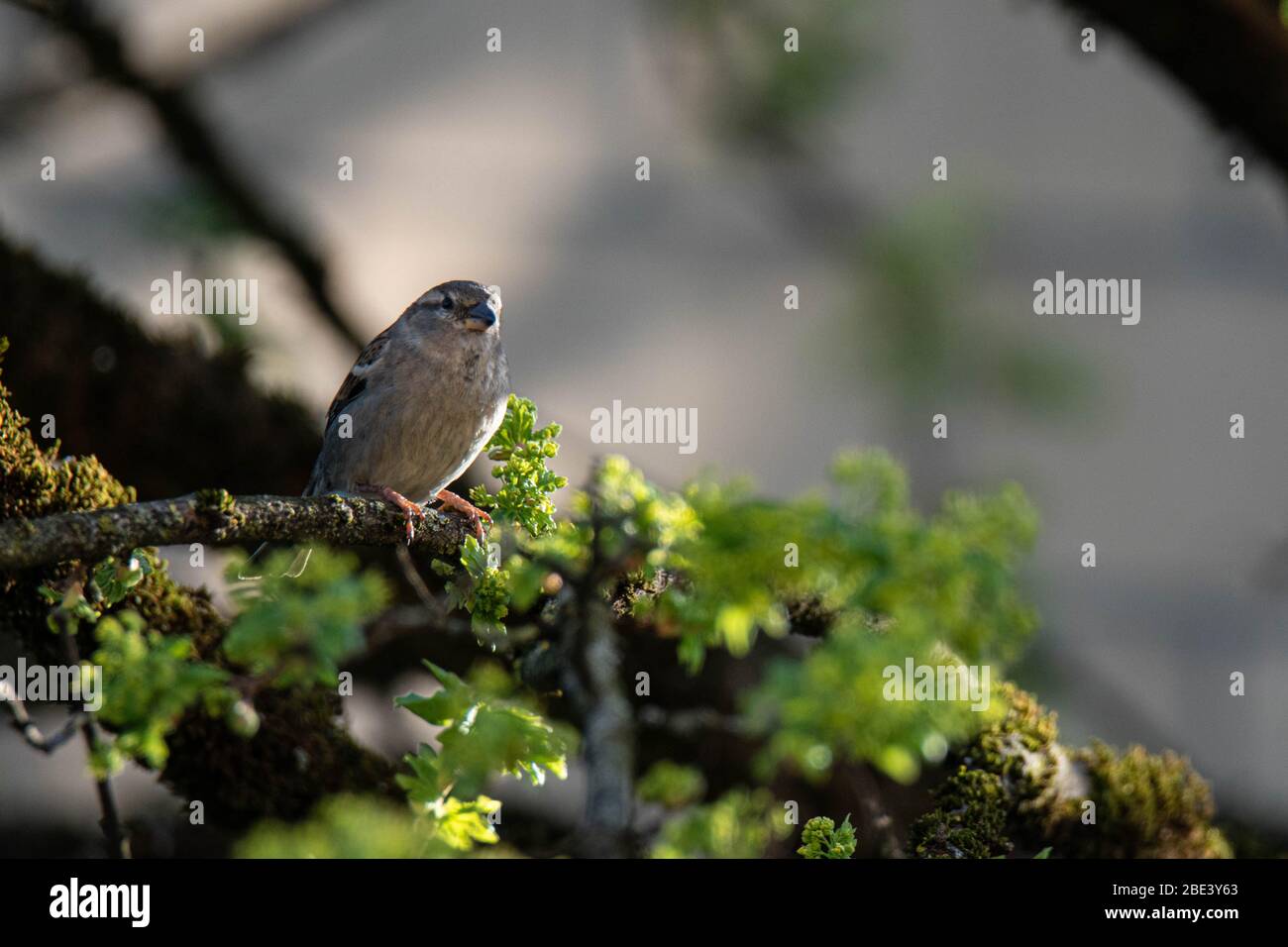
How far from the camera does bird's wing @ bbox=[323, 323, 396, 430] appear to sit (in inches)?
202

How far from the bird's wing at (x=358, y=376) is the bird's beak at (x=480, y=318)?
0.40 m

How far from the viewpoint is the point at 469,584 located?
2.83 metres

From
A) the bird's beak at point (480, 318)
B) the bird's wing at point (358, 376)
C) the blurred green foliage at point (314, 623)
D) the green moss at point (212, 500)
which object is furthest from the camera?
the bird's wing at point (358, 376)

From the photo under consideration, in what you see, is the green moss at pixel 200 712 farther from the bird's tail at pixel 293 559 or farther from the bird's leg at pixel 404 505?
the bird's leg at pixel 404 505

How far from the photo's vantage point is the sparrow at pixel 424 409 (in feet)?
15.6

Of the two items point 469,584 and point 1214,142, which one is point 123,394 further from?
point 1214,142

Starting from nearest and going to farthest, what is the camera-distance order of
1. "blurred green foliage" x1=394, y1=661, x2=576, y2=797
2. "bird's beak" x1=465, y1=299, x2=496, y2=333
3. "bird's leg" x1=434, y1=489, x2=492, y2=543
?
1. "blurred green foliage" x1=394, y1=661, x2=576, y2=797
2. "bird's leg" x1=434, y1=489, x2=492, y2=543
3. "bird's beak" x1=465, y1=299, x2=496, y2=333

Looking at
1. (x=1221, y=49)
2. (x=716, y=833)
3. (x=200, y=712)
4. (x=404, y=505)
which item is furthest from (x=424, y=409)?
(x=1221, y=49)

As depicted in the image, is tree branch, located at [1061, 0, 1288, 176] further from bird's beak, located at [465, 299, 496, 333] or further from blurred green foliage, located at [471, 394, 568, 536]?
blurred green foliage, located at [471, 394, 568, 536]

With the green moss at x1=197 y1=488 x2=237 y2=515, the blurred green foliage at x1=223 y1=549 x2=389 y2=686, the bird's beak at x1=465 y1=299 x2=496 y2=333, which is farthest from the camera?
the bird's beak at x1=465 y1=299 x2=496 y2=333

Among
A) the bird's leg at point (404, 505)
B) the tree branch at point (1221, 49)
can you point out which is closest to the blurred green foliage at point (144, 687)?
the bird's leg at point (404, 505)

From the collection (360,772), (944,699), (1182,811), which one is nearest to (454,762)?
(944,699)

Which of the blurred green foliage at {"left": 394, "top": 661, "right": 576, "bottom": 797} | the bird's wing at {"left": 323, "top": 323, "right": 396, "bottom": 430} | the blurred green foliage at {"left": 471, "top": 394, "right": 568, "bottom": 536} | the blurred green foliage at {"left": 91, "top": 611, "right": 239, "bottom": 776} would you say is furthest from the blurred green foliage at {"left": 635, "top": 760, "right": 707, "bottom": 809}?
the bird's wing at {"left": 323, "top": 323, "right": 396, "bottom": 430}
